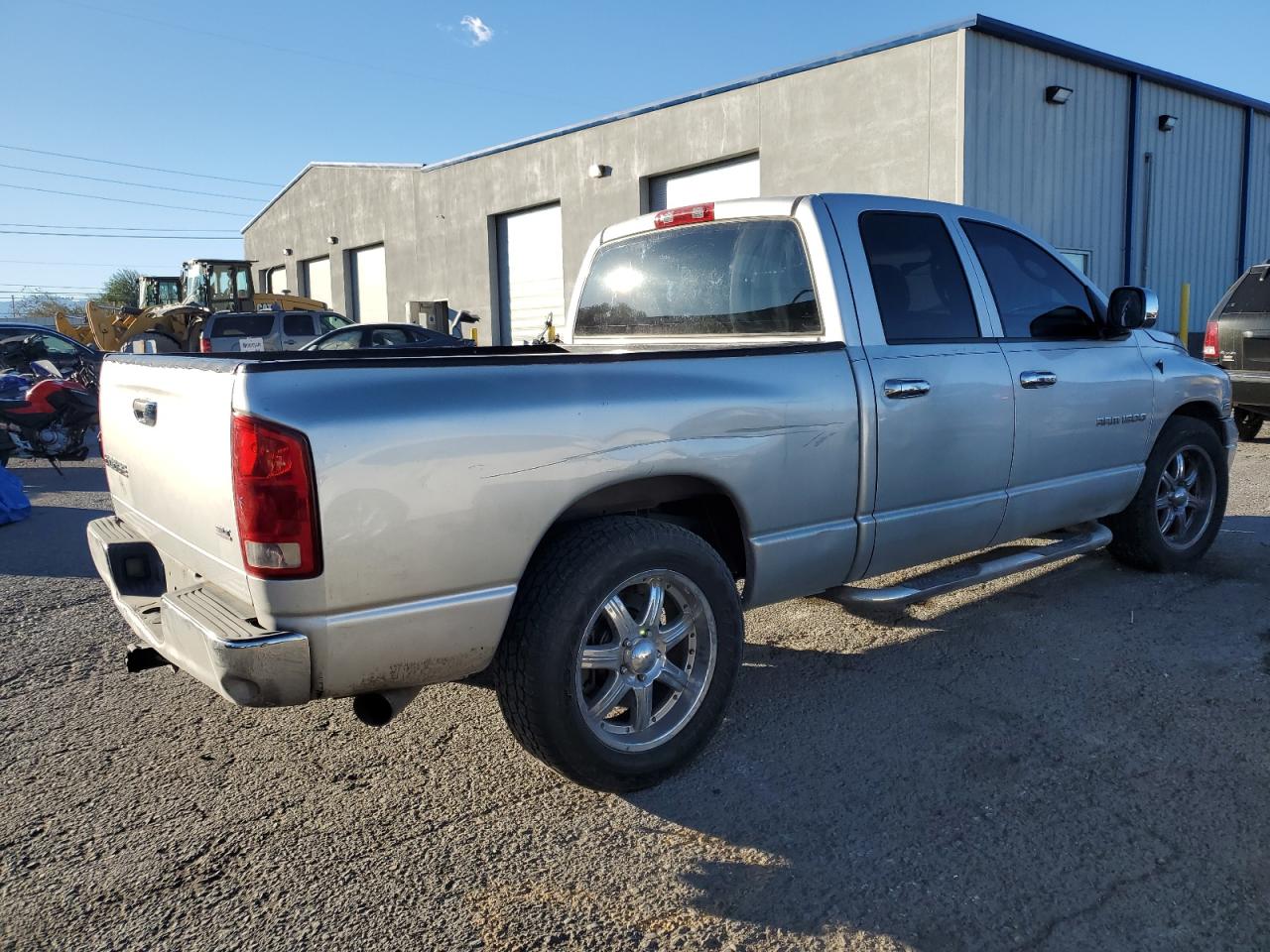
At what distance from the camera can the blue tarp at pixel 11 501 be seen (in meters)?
7.50

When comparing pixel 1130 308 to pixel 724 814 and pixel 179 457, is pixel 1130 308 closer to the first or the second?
pixel 724 814

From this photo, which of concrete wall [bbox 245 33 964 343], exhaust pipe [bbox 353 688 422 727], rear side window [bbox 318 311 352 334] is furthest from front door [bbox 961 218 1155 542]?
rear side window [bbox 318 311 352 334]

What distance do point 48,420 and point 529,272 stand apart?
15.4 meters

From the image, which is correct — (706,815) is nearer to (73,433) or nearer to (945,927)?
(945,927)

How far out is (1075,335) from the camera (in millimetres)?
4656

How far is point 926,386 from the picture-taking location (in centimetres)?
373

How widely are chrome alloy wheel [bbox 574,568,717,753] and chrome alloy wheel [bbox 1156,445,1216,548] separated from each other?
3.31 m

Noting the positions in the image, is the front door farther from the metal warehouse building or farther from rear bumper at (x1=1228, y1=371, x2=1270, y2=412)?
the metal warehouse building

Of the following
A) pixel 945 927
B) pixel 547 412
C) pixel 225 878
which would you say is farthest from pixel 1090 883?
pixel 225 878

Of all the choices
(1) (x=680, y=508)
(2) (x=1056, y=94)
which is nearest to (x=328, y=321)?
(2) (x=1056, y=94)

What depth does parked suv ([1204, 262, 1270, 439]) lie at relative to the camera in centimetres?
962

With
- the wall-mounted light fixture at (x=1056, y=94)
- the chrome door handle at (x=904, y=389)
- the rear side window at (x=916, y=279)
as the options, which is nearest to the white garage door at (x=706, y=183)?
the wall-mounted light fixture at (x=1056, y=94)

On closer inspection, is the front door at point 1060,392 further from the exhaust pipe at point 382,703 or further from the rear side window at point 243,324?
the rear side window at point 243,324

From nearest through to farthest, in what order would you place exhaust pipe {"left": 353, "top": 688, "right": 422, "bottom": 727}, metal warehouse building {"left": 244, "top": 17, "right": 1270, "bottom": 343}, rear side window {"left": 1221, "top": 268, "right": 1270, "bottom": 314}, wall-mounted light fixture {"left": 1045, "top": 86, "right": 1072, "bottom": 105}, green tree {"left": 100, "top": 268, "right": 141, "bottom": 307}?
exhaust pipe {"left": 353, "top": 688, "right": 422, "bottom": 727} → rear side window {"left": 1221, "top": 268, "right": 1270, "bottom": 314} → metal warehouse building {"left": 244, "top": 17, "right": 1270, "bottom": 343} → wall-mounted light fixture {"left": 1045, "top": 86, "right": 1072, "bottom": 105} → green tree {"left": 100, "top": 268, "right": 141, "bottom": 307}
